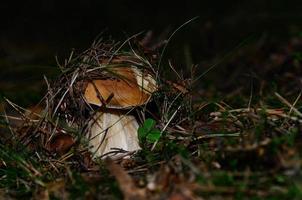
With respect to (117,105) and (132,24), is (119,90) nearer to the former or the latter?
(117,105)

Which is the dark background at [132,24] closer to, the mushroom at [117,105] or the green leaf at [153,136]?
the mushroom at [117,105]

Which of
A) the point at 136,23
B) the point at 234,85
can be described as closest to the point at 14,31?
the point at 136,23

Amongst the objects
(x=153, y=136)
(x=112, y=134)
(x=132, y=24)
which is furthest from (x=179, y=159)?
(x=132, y=24)

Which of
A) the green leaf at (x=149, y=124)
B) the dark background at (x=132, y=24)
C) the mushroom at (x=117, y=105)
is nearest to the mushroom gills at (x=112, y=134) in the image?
the mushroom at (x=117, y=105)

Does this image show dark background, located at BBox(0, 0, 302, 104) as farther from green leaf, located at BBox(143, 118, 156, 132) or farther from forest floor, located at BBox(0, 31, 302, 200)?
green leaf, located at BBox(143, 118, 156, 132)

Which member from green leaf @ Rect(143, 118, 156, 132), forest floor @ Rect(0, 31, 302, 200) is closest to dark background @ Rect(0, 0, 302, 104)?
forest floor @ Rect(0, 31, 302, 200)

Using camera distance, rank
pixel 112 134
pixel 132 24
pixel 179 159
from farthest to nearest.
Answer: pixel 132 24, pixel 112 134, pixel 179 159

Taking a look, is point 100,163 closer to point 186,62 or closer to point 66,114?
point 66,114
